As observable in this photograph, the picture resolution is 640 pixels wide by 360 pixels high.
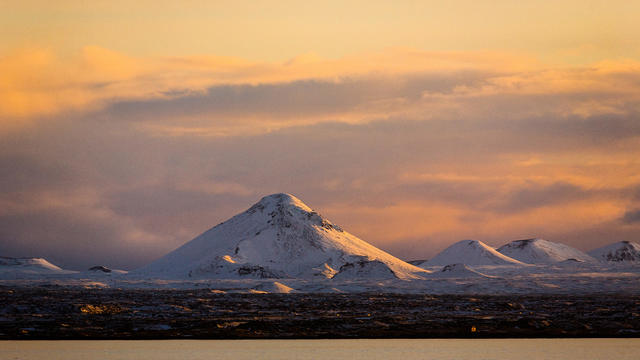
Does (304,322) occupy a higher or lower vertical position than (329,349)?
higher

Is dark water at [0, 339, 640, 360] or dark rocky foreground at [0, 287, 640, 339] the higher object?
dark rocky foreground at [0, 287, 640, 339]

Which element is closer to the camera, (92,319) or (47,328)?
(47,328)

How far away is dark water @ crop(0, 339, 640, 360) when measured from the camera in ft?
165

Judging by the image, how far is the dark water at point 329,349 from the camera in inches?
1984

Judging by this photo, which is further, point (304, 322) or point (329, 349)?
point (304, 322)

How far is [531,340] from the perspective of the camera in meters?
60.6

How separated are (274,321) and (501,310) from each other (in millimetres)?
26946

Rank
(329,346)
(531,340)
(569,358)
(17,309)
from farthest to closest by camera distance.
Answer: (17,309) → (531,340) → (329,346) → (569,358)

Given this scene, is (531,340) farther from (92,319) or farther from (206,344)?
(92,319)

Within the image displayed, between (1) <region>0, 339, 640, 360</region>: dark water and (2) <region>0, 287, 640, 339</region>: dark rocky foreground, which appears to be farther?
(2) <region>0, 287, 640, 339</region>: dark rocky foreground

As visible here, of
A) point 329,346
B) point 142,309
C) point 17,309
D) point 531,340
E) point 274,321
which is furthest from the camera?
point 142,309

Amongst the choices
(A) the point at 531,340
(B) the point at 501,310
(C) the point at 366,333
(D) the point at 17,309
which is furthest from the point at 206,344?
(B) the point at 501,310

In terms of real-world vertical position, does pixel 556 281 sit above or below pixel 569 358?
above

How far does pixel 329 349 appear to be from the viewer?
53.9 m
